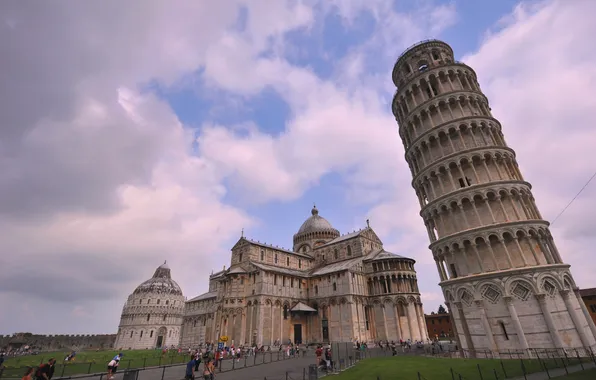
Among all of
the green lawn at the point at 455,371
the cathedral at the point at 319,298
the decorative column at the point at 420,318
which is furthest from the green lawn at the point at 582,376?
the decorative column at the point at 420,318

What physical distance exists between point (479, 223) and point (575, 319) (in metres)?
8.36

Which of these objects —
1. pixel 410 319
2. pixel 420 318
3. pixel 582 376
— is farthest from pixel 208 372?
pixel 420 318

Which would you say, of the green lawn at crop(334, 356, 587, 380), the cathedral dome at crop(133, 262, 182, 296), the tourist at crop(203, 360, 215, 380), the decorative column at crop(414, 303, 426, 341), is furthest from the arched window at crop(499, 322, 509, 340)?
the cathedral dome at crop(133, 262, 182, 296)

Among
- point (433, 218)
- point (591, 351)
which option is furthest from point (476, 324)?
point (433, 218)

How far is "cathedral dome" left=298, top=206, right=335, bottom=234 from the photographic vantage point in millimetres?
63963

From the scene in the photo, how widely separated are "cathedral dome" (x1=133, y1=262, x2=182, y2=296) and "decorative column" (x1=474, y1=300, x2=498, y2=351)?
91776 mm

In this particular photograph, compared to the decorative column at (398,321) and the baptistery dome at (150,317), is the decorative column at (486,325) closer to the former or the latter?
the decorative column at (398,321)

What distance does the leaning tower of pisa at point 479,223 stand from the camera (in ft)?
65.3

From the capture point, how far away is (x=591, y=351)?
1767cm

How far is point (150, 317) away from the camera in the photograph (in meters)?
84.1

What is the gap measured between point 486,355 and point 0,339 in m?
91.5

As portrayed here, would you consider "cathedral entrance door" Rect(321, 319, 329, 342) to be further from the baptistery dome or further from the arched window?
the baptistery dome

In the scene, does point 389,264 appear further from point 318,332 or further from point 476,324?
point 476,324

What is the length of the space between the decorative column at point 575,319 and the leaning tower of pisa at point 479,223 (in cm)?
6
